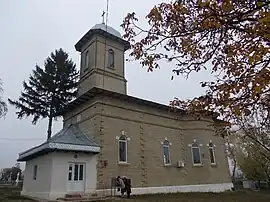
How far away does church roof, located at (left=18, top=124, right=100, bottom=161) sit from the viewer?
49.5ft

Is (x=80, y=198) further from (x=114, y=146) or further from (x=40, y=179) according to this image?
(x=114, y=146)

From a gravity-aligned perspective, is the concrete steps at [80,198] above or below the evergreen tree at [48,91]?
below

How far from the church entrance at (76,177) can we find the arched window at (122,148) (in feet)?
9.30

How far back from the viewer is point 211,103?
4809mm

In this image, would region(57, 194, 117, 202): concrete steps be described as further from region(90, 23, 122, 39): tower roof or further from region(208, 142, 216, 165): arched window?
region(90, 23, 122, 39): tower roof

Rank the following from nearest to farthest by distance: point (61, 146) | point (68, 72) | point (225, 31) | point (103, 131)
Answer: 1. point (225, 31)
2. point (61, 146)
3. point (103, 131)
4. point (68, 72)

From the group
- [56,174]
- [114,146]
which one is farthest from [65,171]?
[114,146]

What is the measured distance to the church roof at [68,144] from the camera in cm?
1509

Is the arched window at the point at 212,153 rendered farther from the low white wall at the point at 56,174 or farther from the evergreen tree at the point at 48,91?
the evergreen tree at the point at 48,91

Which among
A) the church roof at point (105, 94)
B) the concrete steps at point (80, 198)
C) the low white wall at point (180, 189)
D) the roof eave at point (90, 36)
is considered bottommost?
the concrete steps at point (80, 198)

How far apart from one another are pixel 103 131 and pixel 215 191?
1147cm

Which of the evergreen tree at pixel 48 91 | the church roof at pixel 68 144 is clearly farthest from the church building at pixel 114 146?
the evergreen tree at pixel 48 91

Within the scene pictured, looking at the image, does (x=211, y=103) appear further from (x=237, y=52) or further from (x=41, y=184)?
(x=41, y=184)

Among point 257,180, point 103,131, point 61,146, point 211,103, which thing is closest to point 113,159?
point 103,131
